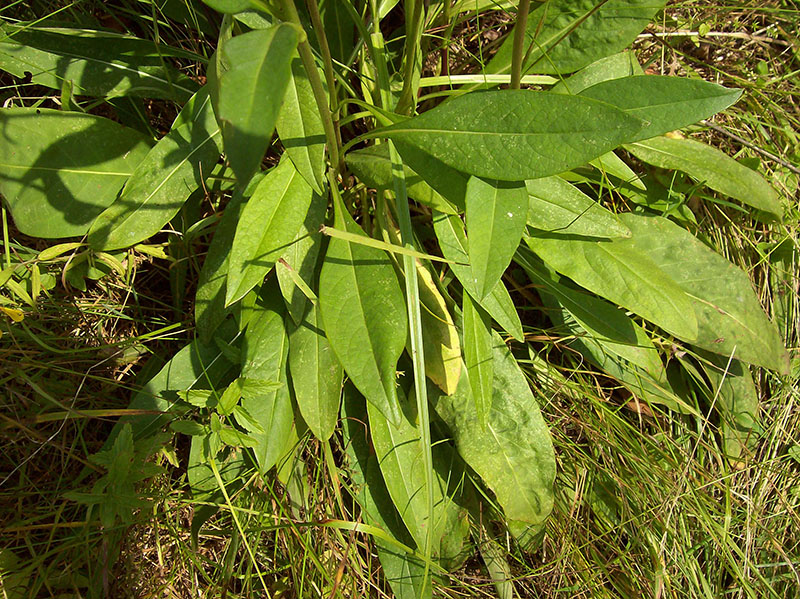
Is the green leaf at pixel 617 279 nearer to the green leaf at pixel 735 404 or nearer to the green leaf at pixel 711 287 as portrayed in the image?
the green leaf at pixel 711 287

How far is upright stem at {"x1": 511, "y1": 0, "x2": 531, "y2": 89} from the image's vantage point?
0.96 meters

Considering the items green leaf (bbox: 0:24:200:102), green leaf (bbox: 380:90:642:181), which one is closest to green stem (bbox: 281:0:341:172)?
green leaf (bbox: 380:90:642:181)

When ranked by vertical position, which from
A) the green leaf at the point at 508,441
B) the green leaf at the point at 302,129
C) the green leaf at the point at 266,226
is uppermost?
the green leaf at the point at 302,129

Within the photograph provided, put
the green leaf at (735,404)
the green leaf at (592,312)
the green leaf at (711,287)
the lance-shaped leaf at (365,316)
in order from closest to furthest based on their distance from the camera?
the lance-shaped leaf at (365,316) → the green leaf at (592,312) → the green leaf at (711,287) → the green leaf at (735,404)

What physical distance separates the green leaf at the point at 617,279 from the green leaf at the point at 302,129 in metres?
0.53

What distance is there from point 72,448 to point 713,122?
6.72 ft

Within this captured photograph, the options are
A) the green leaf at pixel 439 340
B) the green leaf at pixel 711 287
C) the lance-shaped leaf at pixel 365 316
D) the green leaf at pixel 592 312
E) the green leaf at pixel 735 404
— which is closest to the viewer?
the lance-shaped leaf at pixel 365 316

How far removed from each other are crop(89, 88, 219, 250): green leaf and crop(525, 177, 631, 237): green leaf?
731mm

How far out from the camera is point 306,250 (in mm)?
1254

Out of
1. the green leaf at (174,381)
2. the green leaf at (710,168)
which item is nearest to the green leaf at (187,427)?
the green leaf at (174,381)

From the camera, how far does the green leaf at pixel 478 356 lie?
49.0 inches

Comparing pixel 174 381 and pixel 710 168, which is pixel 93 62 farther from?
pixel 710 168

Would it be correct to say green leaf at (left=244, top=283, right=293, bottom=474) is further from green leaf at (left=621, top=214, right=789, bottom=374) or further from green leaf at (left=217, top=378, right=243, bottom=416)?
green leaf at (left=621, top=214, right=789, bottom=374)

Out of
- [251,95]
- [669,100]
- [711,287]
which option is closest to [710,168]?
[711,287]
